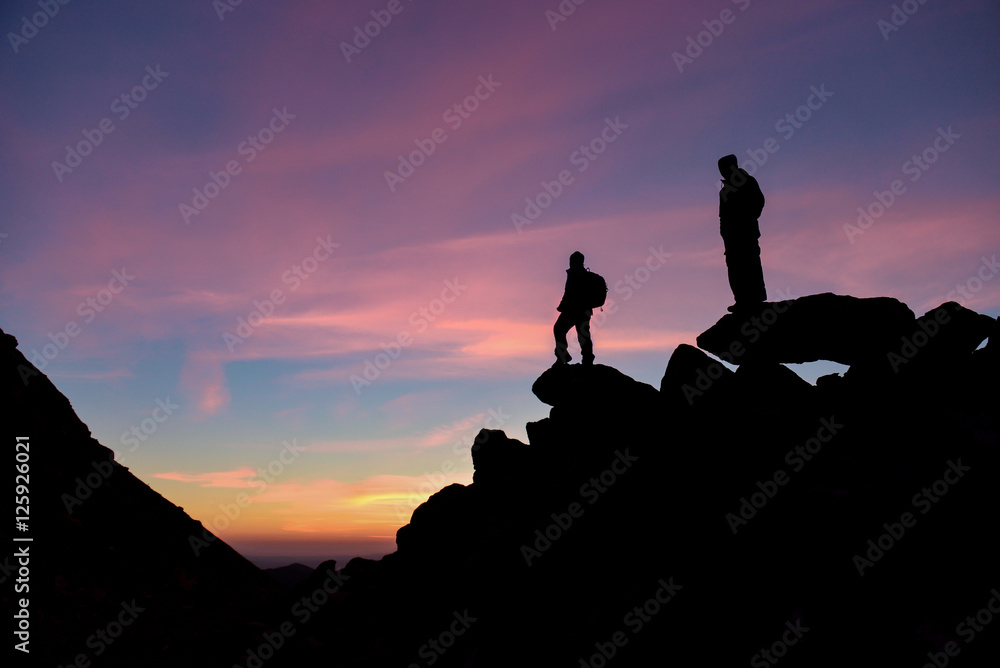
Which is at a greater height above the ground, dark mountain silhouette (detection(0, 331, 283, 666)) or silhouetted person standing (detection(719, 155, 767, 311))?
silhouetted person standing (detection(719, 155, 767, 311))

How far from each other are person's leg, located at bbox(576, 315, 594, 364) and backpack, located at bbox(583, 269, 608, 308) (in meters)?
0.60

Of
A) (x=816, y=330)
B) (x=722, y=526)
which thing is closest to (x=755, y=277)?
(x=816, y=330)

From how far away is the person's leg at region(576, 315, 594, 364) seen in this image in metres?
18.2

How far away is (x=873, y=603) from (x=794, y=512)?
2012 millimetres

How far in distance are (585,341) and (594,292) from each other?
62.0 inches

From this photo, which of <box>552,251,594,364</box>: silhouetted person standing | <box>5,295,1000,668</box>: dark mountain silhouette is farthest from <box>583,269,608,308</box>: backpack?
<box>5,295,1000,668</box>: dark mountain silhouette

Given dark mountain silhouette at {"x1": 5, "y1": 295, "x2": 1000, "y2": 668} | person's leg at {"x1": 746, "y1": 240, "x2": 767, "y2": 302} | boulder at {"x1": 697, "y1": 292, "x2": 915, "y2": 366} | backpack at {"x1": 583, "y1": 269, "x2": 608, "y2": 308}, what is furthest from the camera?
backpack at {"x1": 583, "y1": 269, "x2": 608, "y2": 308}

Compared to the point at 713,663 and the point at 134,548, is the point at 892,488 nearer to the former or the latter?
the point at 713,663

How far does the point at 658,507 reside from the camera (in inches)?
527

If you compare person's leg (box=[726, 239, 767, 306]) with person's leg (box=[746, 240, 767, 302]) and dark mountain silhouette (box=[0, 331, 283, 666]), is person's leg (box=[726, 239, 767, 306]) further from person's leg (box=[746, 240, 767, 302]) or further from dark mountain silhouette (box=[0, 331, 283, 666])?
dark mountain silhouette (box=[0, 331, 283, 666])

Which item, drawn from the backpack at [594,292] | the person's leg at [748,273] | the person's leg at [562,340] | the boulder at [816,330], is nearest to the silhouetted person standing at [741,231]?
the person's leg at [748,273]

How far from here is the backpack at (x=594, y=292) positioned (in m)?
17.9

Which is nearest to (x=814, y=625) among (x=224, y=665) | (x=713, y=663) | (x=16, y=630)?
(x=713, y=663)

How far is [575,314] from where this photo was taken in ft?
59.4
